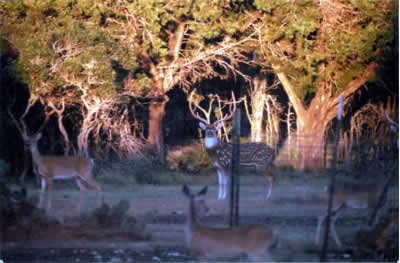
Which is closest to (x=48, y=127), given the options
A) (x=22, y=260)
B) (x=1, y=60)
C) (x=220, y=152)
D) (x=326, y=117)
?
(x=1, y=60)

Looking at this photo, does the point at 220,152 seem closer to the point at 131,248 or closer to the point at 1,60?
the point at 131,248

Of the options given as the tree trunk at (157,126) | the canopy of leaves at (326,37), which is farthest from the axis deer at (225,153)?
the canopy of leaves at (326,37)

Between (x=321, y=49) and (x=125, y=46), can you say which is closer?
(x=125, y=46)

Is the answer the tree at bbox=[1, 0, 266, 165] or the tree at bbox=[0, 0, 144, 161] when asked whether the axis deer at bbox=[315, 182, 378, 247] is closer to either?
the tree at bbox=[1, 0, 266, 165]

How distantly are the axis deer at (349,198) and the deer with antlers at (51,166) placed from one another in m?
3.45

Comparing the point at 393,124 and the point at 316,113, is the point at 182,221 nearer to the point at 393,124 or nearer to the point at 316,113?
the point at 316,113

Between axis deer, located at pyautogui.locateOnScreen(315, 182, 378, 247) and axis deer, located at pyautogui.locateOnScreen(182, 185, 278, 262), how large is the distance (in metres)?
1.04

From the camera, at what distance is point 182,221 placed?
6.90 metres

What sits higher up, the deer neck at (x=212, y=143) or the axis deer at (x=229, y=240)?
the deer neck at (x=212, y=143)

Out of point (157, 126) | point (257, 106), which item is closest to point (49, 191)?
point (157, 126)

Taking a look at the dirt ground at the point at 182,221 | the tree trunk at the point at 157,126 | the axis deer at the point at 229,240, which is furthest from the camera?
the tree trunk at the point at 157,126

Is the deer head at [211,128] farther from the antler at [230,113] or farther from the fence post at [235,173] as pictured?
the fence post at [235,173]

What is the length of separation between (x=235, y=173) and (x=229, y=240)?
137 centimetres

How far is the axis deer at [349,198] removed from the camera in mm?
6594
